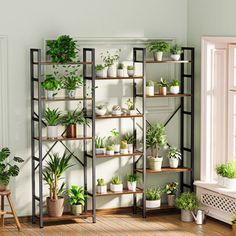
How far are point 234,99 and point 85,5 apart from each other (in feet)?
6.70

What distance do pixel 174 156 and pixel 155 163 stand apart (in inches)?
11.1

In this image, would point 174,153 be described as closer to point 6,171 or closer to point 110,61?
point 110,61

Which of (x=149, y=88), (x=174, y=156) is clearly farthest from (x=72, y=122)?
(x=174, y=156)

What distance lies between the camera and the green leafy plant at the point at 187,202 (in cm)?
791

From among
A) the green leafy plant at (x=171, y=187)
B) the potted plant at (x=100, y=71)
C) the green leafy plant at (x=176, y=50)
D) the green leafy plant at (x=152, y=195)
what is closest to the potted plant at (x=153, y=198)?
the green leafy plant at (x=152, y=195)

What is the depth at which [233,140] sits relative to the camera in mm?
8125

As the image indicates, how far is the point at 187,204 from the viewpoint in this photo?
26.0 feet

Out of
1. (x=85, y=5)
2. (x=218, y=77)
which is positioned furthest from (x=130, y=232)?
(x=85, y=5)

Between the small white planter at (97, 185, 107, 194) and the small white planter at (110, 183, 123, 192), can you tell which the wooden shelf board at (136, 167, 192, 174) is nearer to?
the small white planter at (110, 183, 123, 192)

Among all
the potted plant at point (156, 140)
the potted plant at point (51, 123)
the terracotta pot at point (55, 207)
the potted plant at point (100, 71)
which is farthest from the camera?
the potted plant at point (156, 140)

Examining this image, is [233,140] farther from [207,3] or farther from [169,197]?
[207,3]

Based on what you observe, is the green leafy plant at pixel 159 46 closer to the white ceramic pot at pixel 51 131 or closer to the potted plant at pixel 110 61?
the potted plant at pixel 110 61

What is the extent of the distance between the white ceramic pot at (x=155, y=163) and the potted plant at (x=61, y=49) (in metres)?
1.64

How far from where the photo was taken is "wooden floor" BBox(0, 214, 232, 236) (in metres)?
7.48
